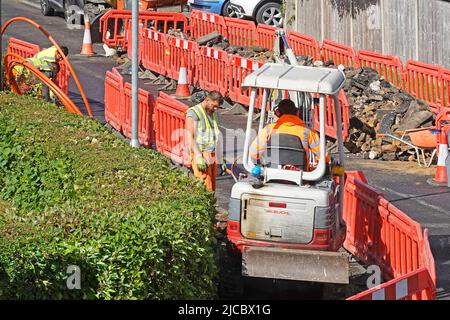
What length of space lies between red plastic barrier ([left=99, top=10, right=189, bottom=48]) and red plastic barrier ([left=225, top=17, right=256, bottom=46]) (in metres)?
1.72

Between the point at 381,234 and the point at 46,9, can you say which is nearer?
the point at 381,234

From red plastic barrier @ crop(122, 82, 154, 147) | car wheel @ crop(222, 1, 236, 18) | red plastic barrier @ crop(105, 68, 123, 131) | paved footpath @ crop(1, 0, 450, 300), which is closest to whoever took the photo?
paved footpath @ crop(1, 0, 450, 300)

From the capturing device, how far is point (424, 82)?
70.8 feet

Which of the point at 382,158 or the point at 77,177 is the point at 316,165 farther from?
the point at 382,158

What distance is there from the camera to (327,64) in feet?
75.9

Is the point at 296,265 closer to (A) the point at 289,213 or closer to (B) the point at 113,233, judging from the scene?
(A) the point at 289,213

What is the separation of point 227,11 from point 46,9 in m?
6.57

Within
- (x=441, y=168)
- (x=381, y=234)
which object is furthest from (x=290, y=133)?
(x=441, y=168)

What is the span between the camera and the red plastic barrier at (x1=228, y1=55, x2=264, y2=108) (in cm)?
2189

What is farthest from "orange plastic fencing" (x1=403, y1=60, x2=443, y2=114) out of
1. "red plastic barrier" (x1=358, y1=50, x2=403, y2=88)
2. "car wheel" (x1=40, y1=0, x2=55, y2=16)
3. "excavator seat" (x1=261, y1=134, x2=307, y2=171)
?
"car wheel" (x1=40, y1=0, x2=55, y2=16)

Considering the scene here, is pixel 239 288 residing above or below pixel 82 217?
below

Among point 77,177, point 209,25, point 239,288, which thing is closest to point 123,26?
point 209,25

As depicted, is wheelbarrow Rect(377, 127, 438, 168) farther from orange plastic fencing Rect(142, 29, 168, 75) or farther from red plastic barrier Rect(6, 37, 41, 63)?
red plastic barrier Rect(6, 37, 41, 63)
